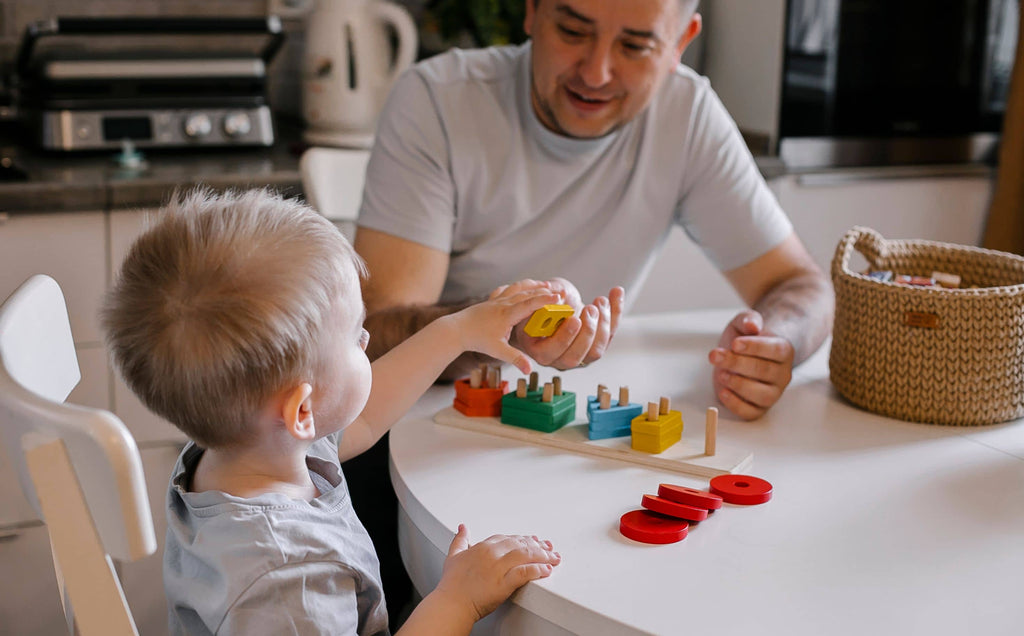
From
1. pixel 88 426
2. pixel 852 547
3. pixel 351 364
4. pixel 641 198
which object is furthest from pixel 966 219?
pixel 88 426

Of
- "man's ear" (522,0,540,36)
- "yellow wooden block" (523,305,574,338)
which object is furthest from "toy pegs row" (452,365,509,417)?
"man's ear" (522,0,540,36)

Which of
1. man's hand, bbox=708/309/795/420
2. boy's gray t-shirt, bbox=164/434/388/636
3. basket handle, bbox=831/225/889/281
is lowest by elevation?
boy's gray t-shirt, bbox=164/434/388/636

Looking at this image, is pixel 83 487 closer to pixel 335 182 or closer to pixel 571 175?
pixel 571 175

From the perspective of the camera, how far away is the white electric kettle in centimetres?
249

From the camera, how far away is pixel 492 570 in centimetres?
87

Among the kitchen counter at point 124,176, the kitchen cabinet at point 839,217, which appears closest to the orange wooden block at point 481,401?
the kitchen counter at point 124,176

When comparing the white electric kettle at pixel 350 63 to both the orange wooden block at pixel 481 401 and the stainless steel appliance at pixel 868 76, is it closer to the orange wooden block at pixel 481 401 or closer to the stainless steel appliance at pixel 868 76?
the stainless steel appliance at pixel 868 76

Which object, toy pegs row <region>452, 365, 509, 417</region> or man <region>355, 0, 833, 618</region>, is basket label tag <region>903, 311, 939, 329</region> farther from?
toy pegs row <region>452, 365, 509, 417</region>

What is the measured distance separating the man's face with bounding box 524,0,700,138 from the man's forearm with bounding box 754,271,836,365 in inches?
14.0

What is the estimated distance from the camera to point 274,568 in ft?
2.86

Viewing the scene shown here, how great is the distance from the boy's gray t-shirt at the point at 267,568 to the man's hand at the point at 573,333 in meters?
0.29


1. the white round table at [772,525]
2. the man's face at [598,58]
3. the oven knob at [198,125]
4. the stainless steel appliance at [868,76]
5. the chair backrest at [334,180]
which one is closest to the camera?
the white round table at [772,525]

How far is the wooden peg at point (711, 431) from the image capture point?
3.63 ft

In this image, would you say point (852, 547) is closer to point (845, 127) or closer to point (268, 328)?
point (268, 328)
